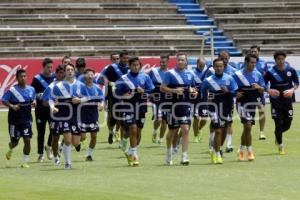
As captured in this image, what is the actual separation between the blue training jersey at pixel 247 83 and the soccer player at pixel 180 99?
1.41m

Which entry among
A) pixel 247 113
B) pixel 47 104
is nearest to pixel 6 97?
pixel 47 104

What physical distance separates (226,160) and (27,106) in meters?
4.18

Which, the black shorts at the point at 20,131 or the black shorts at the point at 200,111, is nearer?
the black shorts at the point at 20,131

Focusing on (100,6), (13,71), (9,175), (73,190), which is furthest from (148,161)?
(100,6)

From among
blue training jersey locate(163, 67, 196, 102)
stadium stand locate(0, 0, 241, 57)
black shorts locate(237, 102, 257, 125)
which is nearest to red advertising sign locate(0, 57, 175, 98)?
stadium stand locate(0, 0, 241, 57)

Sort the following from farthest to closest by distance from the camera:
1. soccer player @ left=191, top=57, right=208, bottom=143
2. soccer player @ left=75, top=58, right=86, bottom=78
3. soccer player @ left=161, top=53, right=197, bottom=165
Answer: soccer player @ left=191, top=57, right=208, bottom=143, soccer player @ left=75, top=58, right=86, bottom=78, soccer player @ left=161, top=53, right=197, bottom=165

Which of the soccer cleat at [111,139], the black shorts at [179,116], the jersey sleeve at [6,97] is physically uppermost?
the jersey sleeve at [6,97]

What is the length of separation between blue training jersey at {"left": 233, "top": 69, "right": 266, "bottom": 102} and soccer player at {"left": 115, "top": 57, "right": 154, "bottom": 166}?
188 cm

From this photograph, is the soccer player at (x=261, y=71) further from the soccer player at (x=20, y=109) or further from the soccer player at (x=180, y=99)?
the soccer player at (x=20, y=109)

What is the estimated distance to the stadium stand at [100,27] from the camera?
41.2 meters

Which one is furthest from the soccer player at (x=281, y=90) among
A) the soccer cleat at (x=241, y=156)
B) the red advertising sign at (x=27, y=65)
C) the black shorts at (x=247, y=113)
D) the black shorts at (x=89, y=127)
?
the red advertising sign at (x=27, y=65)

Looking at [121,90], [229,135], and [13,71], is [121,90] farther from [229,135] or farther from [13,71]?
[13,71]

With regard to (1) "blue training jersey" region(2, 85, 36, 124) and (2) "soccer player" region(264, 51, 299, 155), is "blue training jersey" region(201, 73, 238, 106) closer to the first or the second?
(2) "soccer player" region(264, 51, 299, 155)

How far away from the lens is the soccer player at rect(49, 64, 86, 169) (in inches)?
774
